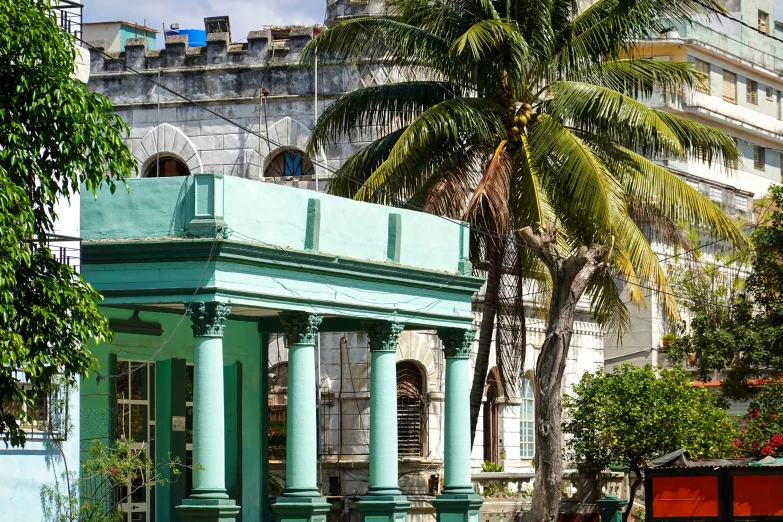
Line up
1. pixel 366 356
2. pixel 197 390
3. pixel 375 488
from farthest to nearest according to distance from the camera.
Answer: pixel 366 356
pixel 375 488
pixel 197 390

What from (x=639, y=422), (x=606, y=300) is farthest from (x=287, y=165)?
(x=639, y=422)

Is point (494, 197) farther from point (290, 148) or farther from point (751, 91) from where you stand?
point (751, 91)

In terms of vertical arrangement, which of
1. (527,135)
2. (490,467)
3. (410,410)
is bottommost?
(490,467)

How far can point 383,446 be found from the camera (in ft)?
82.0

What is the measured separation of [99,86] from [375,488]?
16348mm

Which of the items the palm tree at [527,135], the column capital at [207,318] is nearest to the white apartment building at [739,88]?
the palm tree at [527,135]

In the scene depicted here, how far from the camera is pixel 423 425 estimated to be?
114 feet

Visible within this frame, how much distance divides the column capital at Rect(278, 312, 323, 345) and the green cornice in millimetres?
645

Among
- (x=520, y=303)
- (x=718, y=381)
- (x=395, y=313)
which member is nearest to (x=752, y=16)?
(x=718, y=381)

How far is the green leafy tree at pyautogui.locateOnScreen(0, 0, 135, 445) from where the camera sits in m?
16.8

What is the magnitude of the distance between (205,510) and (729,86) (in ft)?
140

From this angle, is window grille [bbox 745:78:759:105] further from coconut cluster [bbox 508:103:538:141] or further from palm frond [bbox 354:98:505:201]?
palm frond [bbox 354:98:505:201]

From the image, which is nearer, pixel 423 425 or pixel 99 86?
pixel 423 425

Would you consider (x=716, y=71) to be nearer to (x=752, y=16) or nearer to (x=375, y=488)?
(x=752, y=16)
